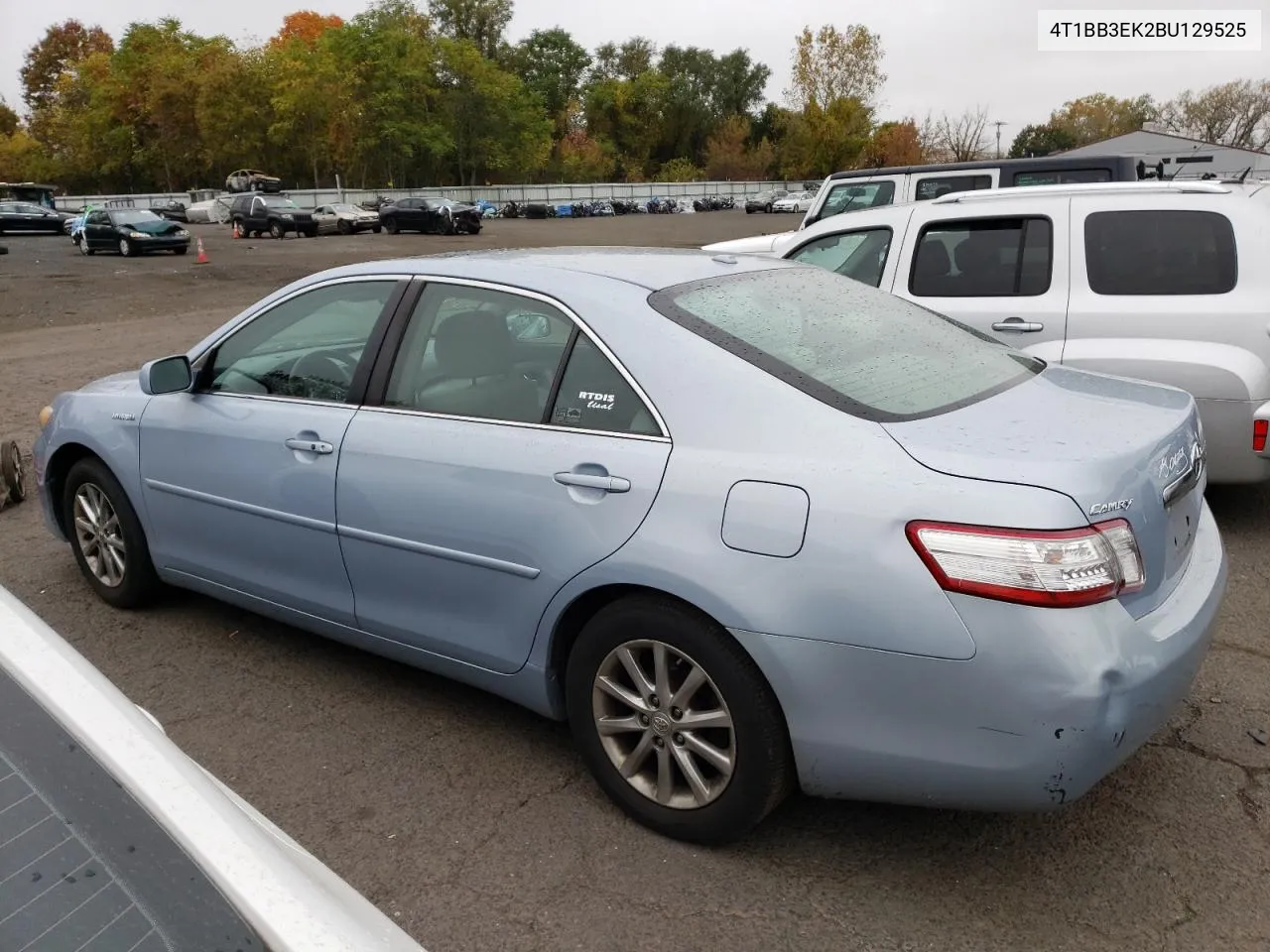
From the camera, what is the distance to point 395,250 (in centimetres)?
3102

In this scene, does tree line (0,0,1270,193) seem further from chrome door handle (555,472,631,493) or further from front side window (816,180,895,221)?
chrome door handle (555,472,631,493)

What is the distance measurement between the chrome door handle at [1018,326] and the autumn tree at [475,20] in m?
93.4

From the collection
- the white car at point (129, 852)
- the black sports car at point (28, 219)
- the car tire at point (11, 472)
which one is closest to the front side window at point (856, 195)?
the car tire at point (11, 472)

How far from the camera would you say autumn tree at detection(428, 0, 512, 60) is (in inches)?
3575

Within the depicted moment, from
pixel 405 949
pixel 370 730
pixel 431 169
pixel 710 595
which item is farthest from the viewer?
pixel 431 169

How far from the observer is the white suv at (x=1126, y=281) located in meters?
5.05

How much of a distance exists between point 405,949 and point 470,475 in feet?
6.21

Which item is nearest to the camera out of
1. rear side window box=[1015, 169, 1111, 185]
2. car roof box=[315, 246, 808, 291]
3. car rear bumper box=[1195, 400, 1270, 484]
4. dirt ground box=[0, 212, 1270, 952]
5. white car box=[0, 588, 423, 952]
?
white car box=[0, 588, 423, 952]

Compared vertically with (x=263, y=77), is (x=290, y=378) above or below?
below

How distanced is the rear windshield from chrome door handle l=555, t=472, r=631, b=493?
19.0 inches

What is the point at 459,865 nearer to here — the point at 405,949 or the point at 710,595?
the point at 710,595

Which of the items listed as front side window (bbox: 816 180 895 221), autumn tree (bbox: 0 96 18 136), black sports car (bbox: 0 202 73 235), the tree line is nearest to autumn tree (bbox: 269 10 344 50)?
the tree line

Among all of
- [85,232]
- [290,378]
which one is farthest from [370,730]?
[85,232]

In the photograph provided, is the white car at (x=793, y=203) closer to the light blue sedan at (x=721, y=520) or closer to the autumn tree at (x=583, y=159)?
the autumn tree at (x=583, y=159)
